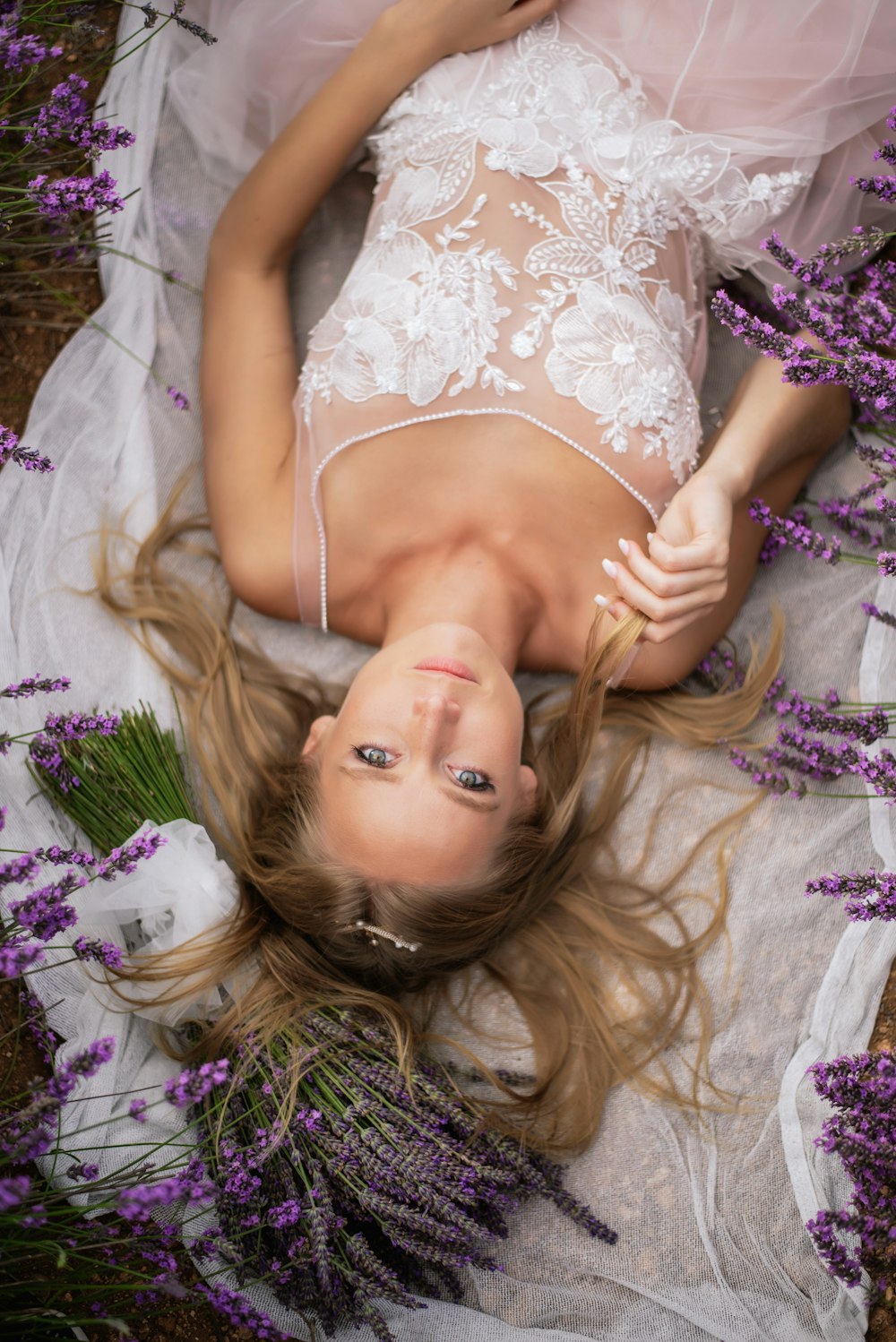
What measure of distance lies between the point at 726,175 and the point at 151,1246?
2.74 m

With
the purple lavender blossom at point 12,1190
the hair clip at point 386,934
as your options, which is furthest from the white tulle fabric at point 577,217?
the purple lavender blossom at point 12,1190

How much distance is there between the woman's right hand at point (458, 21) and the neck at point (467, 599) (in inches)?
47.8

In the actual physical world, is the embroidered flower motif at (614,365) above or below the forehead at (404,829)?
above

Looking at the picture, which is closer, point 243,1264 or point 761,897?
point 243,1264

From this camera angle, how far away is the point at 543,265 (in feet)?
8.11

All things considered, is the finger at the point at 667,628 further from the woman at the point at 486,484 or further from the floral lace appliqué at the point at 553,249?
the floral lace appliqué at the point at 553,249

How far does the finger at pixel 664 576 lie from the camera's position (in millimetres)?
2342

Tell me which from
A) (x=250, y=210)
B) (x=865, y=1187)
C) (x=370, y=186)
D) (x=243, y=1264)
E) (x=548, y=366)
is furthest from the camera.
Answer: (x=370, y=186)

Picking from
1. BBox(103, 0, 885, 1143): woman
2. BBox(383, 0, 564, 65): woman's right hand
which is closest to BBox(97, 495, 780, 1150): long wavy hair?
BBox(103, 0, 885, 1143): woman

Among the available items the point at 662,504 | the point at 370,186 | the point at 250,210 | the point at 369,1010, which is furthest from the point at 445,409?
the point at 369,1010

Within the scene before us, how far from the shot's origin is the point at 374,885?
2.35 metres

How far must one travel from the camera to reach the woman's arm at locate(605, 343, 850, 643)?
2354mm

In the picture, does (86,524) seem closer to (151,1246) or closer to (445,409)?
(445,409)

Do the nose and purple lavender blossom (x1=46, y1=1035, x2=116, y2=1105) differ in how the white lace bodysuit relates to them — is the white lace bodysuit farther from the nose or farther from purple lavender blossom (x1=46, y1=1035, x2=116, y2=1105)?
purple lavender blossom (x1=46, y1=1035, x2=116, y2=1105)
